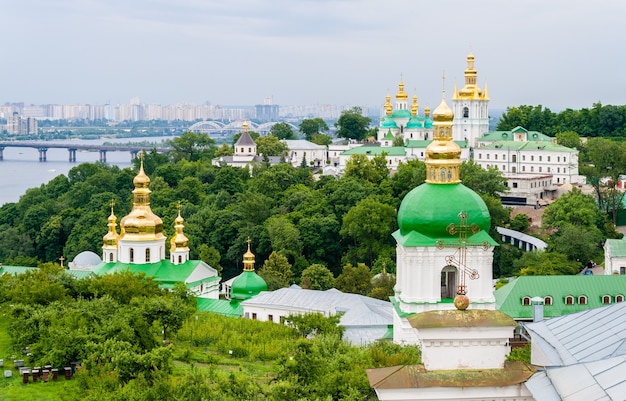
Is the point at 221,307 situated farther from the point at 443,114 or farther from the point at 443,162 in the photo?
the point at 443,162

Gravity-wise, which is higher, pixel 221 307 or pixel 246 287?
pixel 246 287

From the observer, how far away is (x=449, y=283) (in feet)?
71.4

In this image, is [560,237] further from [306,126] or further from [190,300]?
[306,126]

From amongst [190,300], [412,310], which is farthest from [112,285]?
[412,310]

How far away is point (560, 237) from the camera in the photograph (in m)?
42.6

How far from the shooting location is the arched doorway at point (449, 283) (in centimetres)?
2167


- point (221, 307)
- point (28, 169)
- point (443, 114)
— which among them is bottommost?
point (221, 307)

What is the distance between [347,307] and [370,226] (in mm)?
15418

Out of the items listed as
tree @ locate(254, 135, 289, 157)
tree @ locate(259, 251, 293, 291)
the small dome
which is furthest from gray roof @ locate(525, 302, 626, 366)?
tree @ locate(254, 135, 289, 157)

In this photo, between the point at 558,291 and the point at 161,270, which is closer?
the point at 558,291


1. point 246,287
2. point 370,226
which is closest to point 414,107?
point 370,226

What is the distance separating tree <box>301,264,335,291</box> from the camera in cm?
3941

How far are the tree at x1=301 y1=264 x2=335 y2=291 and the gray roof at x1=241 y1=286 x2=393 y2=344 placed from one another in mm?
7071

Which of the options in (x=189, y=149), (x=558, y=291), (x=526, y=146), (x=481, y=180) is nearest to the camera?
(x=558, y=291)
